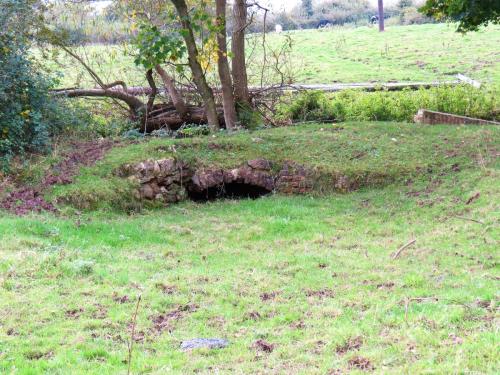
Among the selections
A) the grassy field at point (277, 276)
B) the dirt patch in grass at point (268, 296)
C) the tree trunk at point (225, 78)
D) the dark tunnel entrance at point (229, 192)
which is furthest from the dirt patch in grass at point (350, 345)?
the tree trunk at point (225, 78)

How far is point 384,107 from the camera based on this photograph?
57.4 ft

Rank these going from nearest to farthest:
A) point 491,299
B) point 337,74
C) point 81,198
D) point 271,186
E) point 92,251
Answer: point 491,299, point 92,251, point 81,198, point 271,186, point 337,74

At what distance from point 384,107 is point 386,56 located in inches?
767

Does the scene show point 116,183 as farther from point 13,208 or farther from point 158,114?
point 158,114

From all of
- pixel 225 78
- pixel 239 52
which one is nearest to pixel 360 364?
pixel 225 78

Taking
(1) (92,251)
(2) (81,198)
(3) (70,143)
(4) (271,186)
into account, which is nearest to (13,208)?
(2) (81,198)

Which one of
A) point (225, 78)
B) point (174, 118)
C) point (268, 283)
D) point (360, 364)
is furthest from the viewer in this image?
point (174, 118)

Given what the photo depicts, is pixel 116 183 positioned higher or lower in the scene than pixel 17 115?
lower

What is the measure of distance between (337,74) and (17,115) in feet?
68.1

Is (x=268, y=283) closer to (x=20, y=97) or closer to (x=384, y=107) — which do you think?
(x=20, y=97)

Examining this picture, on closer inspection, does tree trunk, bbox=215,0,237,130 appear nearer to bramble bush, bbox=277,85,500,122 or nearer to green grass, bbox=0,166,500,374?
bramble bush, bbox=277,85,500,122

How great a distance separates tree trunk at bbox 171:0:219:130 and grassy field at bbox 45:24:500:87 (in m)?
4.23

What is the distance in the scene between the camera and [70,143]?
556 inches

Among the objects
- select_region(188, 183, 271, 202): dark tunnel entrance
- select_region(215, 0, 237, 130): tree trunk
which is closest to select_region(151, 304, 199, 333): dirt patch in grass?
select_region(188, 183, 271, 202): dark tunnel entrance
